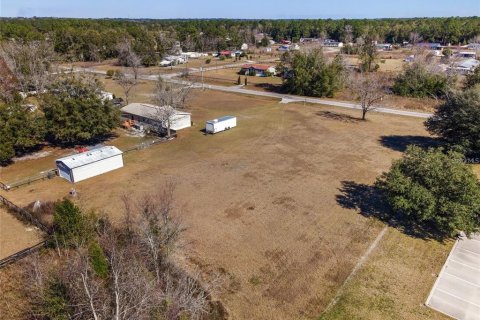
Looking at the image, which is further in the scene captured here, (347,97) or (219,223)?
(347,97)

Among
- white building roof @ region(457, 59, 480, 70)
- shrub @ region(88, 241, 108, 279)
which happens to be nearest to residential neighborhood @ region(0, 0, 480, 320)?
shrub @ region(88, 241, 108, 279)

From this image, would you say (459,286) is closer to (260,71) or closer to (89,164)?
(89,164)

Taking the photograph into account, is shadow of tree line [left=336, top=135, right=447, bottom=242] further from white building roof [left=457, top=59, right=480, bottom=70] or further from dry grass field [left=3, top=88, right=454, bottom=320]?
white building roof [left=457, top=59, right=480, bottom=70]

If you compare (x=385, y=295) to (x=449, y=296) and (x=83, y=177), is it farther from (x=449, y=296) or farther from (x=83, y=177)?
(x=83, y=177)

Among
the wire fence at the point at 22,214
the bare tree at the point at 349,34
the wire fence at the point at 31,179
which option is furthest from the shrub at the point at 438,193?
the bare tree at the point at 349,34

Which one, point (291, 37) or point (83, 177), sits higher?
point (291, 37)

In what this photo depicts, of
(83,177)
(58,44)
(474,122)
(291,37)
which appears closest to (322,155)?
(474,122)

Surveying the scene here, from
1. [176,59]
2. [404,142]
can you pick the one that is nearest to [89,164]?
[404,142]
